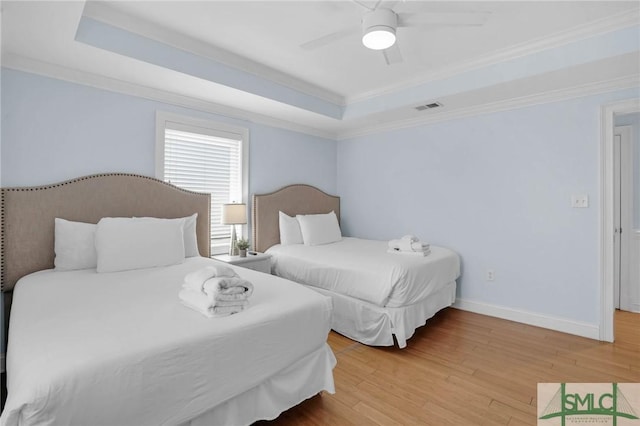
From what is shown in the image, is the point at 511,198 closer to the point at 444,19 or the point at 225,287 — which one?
the point at 444,19

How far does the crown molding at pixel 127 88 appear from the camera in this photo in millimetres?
2539

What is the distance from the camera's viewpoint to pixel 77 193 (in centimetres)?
273

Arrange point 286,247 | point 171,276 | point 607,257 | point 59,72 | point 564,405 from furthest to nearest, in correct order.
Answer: point 286,247, point 607,257, point 59,72, point 171,276, point 564,405

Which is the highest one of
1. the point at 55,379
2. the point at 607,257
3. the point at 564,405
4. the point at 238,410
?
the point at 607,257

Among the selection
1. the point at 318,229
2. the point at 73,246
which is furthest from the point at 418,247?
the point at 73,246

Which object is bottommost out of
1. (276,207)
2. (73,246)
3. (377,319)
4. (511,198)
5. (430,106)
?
(377,319)

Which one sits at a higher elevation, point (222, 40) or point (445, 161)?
point (222, 40)

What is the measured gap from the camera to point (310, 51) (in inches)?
116

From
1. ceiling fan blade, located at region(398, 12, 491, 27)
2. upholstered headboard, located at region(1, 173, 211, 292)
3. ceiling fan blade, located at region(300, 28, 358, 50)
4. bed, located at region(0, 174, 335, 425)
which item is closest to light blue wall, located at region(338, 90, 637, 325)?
ceiling fan blade, located at region(398, 12, 491, 27)

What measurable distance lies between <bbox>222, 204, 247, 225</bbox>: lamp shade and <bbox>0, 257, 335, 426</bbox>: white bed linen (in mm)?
1507

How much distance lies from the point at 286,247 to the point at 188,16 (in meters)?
2.48

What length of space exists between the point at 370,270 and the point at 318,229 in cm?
136

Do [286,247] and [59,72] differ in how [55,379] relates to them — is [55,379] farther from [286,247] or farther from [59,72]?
[286,247]

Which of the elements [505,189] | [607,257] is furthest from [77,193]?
[607,257]
